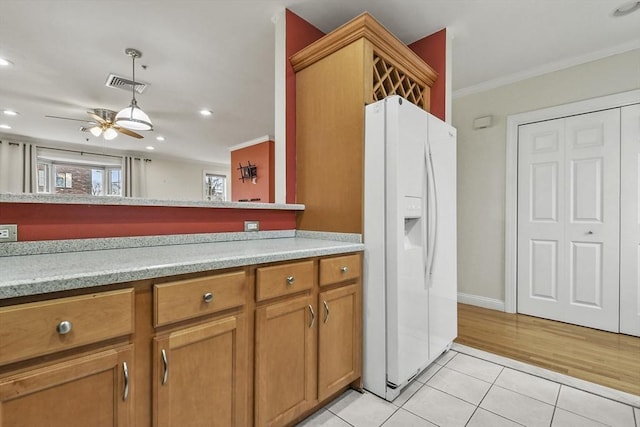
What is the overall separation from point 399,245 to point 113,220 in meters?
1.49

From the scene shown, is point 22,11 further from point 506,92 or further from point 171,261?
point 506,92

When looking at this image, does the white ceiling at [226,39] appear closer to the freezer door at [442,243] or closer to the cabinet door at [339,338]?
the freezer door at [442,243]

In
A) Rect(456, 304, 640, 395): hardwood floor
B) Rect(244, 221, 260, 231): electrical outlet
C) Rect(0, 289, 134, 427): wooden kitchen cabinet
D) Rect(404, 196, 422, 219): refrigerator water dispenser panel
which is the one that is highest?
Rect(404, 196, 422, 219): refrigerator water dispenser panel

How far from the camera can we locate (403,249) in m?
1.71

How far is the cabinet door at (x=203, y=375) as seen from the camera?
39.4 inches

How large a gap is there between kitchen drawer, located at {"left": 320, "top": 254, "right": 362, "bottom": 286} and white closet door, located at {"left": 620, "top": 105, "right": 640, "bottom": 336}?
2601 mm

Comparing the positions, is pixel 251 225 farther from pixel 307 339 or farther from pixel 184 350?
pixel 184 350

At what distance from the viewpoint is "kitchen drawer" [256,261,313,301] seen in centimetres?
127

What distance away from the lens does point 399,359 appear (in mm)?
1665

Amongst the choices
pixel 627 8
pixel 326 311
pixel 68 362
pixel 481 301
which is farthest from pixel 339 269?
pixel 627 8

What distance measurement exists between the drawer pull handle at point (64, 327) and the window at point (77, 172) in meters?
7.00

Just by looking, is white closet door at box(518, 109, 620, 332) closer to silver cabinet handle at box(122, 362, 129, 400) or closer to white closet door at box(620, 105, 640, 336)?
white closet door at box(620, 105, 640, 336)

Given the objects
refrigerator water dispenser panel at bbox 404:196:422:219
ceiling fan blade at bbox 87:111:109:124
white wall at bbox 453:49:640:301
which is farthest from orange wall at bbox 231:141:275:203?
refrigerator water dispenser panel at bbox 404:196:422:219

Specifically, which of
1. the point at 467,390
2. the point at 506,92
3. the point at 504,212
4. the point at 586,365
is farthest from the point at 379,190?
the point at 506,92
